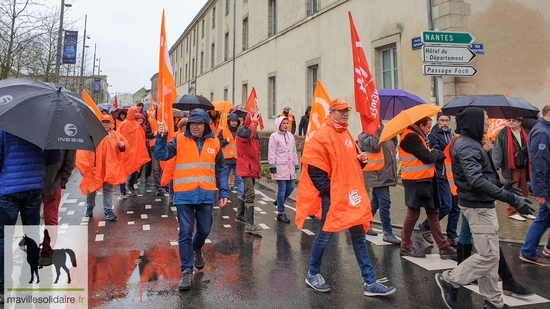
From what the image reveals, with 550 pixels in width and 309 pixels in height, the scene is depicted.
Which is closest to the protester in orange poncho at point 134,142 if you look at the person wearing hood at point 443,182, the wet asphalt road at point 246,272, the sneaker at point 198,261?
the wet asphalt road at point 246,272

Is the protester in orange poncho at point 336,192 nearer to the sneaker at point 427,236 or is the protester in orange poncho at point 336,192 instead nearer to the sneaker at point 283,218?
the sneaker at point 427,236

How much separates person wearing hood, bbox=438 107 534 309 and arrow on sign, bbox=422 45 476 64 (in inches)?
176

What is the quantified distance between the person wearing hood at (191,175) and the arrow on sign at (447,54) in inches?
205

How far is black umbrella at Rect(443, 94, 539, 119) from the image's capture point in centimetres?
583

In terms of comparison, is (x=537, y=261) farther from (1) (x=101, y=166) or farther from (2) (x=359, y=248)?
(1) (x=101, y=166)

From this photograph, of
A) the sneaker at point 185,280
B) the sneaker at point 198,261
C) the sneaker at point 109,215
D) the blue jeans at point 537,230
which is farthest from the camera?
the sneaker at point 109,215

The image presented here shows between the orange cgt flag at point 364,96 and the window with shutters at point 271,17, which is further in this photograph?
the window with shutters at point 271,17

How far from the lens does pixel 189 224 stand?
4.27m

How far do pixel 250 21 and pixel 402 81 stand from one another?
16.1m

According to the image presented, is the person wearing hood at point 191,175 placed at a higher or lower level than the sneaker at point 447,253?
higher

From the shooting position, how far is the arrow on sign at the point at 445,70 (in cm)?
773

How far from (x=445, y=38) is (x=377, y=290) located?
237 inches

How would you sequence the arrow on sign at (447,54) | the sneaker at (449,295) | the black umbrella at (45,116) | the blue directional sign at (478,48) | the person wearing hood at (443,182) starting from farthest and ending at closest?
the blue directional sign at (478,48) → the arrow on sign at (447,54) → the person wearing hood at (443,182) → the sneaker at (449,295) → the black umbrella at (45,116)

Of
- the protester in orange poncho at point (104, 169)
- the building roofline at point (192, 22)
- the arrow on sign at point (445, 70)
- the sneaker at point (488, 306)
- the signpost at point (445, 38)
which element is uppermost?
the building roofline at point (192, 22)
